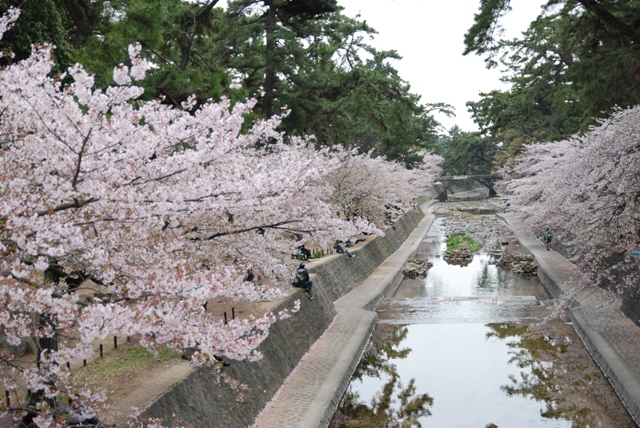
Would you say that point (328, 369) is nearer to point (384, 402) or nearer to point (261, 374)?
point (384, 402)

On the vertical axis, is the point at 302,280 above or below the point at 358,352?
above

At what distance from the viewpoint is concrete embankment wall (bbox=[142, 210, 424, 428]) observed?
32.2 feet

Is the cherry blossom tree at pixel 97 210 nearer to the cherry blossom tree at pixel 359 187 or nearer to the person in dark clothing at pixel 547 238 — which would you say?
the cherry blossom tree at pixel 359 187

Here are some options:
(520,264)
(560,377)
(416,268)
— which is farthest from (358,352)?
(520,264)

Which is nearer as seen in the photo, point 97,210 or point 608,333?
point 97,210

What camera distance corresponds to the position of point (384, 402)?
14906 millimetres

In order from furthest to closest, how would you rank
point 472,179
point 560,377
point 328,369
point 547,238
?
point 472,179, point 547,238, point 560,377, point 328,369

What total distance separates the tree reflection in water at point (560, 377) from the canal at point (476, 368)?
0.08 feet

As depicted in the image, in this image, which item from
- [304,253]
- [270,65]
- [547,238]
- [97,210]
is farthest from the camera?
[547,238]

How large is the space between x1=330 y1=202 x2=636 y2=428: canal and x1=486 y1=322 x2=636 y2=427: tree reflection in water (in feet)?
0.08

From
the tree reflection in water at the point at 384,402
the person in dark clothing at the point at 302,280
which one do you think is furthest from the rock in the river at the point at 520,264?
the person in dark clothing at the point at 302,280

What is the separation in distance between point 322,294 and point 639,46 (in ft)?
37.5

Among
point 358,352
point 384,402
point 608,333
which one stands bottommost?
point 384,402

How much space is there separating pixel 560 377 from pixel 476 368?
7.19ft
